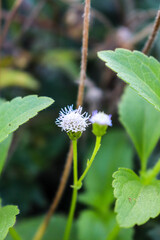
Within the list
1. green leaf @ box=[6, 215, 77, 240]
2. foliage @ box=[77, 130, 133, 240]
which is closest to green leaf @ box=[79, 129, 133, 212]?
foliage @ box=[77, 130, 133, 240]

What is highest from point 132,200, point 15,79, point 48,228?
point 15,79

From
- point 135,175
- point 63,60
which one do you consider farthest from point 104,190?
point 63,60

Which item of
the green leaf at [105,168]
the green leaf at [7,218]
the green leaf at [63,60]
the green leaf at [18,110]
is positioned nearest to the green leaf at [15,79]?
the green leaf at [63,60]

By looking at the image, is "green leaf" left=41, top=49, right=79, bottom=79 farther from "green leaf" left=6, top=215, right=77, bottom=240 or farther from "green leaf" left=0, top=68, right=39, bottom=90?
"green leaf" left=6, top=215, right=77, bottom=240

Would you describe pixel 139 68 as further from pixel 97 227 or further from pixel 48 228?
pixel 48 228

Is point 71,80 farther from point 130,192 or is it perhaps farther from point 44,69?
point 130,192
